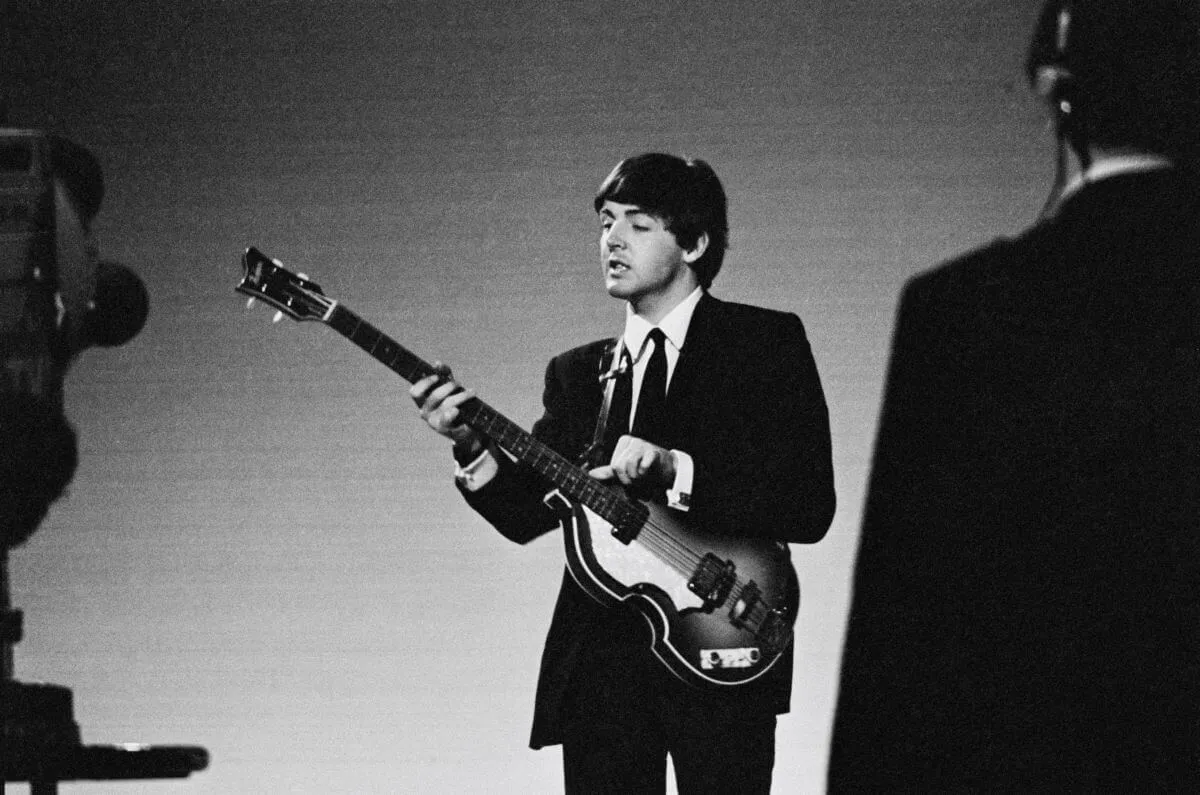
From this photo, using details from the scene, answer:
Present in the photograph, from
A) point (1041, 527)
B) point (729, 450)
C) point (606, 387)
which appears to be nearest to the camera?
point (1041, 527)

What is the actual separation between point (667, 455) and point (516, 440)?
29 cm

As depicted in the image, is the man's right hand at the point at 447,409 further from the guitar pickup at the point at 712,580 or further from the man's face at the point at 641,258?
the guitar pickup at the point at 712,580

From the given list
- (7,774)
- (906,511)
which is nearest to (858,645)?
(906,511)

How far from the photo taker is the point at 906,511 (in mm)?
945

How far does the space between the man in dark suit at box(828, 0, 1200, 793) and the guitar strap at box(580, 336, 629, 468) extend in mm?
1261

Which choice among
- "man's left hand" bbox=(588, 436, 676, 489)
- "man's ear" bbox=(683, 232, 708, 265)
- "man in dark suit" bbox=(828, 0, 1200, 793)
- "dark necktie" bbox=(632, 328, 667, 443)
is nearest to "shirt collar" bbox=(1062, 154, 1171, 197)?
"man in dark suit" bbox=(828, 0, 1200, 793)

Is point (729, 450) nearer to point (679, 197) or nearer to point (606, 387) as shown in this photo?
point (606, 387)

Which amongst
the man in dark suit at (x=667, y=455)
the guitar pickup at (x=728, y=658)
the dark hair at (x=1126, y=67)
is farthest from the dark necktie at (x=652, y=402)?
the dark hair at (x=1126, y=67)

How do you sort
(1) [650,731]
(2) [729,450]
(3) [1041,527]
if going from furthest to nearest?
(2) [729,450] → (1) [650,731] → (3) [1041,527]

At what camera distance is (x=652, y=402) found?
2219mm

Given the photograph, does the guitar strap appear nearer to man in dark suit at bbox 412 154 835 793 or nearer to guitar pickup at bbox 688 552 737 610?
man in dark suit at bbox 412 154 835 793

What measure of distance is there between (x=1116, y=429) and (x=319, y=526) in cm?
222

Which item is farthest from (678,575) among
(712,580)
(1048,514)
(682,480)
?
(1048,514)

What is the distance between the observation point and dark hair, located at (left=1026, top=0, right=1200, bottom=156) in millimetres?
962
